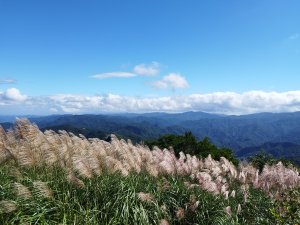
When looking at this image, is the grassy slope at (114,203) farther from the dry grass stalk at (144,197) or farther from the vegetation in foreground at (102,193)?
the dry grass stalk at (144,197)

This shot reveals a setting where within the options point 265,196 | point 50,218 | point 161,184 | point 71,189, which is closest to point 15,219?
point 50,218

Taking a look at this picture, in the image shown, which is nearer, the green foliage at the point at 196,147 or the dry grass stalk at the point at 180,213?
the dry grass stalk at the point at 180,213

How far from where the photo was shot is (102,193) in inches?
340

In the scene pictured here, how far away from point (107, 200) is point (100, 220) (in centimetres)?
50

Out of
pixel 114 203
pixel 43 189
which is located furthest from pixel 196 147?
pixel 43 189

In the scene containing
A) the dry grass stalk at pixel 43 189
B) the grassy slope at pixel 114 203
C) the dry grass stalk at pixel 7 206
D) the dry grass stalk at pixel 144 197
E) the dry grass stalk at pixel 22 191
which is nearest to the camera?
the dry grass stalk at pixel 7 206

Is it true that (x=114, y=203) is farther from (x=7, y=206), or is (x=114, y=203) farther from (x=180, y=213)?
(x=7, y=206)

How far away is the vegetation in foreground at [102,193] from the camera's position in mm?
7617

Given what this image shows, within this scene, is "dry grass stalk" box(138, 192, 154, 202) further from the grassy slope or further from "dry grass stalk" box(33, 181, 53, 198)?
"dry grass stalk" box(33, 181, 53, 198)

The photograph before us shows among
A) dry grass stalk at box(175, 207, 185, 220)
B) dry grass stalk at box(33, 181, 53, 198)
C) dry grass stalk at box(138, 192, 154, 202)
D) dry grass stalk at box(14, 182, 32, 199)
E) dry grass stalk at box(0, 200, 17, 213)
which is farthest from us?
dry grass stalk at box(175, 207, 185, 220)

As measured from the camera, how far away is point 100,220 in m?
8.20

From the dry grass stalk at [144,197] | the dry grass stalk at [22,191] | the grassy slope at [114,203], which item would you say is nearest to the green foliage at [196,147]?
the grassy slope at [114,203]

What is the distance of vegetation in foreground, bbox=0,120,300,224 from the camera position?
300 inches

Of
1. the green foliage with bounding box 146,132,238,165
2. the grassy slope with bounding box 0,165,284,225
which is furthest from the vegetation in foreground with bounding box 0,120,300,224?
the green foliage with bounding box 146,132,238,165
